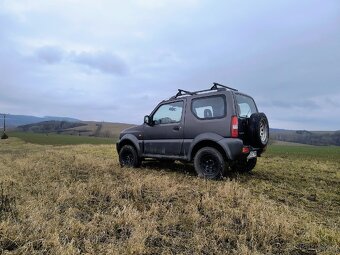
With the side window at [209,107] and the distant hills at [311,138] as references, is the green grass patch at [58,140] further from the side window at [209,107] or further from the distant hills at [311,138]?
the distant hills at [311,138]

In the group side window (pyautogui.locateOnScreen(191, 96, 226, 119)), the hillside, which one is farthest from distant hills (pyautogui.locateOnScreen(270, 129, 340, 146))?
side window (pyautogui.locateOnScreen(191, 96, 226, 119))

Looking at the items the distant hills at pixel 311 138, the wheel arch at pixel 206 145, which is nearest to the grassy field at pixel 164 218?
the wheel arch at pixel 206 145

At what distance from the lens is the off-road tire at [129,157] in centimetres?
941

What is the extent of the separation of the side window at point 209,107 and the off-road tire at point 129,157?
232 cm

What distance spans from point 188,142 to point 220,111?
1092mm

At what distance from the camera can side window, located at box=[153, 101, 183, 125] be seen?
8.43m

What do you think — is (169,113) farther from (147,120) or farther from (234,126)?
(234,126)

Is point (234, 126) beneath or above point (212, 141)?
above

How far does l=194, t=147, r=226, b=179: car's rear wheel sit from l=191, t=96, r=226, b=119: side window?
0.78 metres

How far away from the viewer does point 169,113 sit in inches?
343

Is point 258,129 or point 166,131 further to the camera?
point 166,131

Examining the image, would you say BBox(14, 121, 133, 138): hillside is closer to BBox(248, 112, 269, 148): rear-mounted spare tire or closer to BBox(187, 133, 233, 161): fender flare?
BBox(187, 133, 233, 161): fender flare

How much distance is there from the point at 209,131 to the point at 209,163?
719 mm

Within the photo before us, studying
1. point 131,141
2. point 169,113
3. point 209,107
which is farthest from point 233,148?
point 131,141
